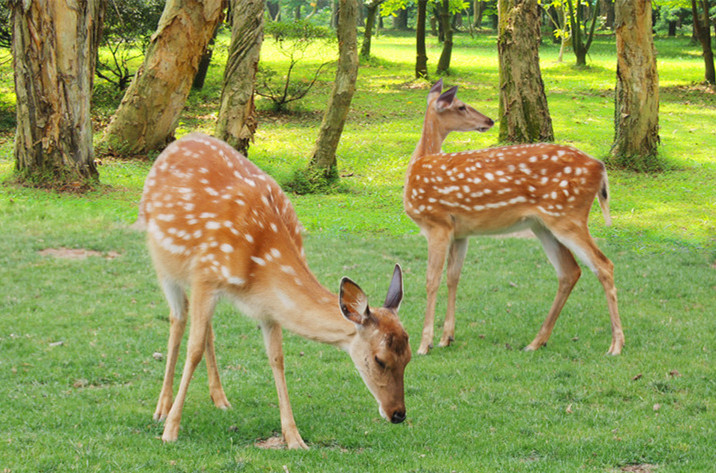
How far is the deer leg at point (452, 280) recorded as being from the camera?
8.26 m

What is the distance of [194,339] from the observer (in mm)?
5625

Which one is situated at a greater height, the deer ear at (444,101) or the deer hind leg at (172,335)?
the deer ear at (444,101)

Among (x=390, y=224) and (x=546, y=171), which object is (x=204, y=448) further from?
(x=390, y=224)

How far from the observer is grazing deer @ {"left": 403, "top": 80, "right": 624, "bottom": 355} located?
791cm

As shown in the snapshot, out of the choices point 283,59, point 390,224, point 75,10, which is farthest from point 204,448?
point 283,59

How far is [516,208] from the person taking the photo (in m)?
8.06

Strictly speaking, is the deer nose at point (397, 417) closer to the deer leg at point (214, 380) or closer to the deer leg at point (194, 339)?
the deer leg at point (194, 339)

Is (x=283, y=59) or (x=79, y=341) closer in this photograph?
(x=79, y=341)

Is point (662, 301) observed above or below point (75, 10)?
below

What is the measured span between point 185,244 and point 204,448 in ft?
4.44

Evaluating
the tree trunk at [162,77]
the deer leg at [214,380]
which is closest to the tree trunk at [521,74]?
the tree trunk at [162,77]

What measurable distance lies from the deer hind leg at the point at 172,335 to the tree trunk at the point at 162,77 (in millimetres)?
10883

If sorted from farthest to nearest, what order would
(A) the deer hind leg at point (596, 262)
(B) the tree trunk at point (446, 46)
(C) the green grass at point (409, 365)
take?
(B) the tree trunk at point (446, 46) → (A) the deer hind leg at point (596, 262) → (C) the green grass at point (409, 365)

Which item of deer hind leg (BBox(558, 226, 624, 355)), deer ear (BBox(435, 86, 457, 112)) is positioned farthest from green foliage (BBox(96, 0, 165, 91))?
deer hind leg (BBox(558, 226, 624, 355))
